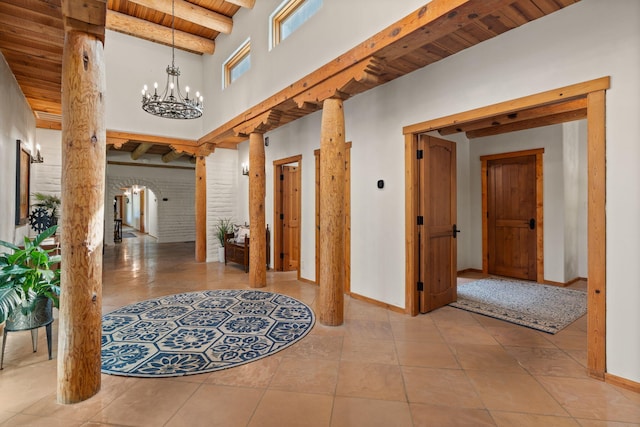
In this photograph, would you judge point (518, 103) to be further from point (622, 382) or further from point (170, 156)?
point (170, 156)

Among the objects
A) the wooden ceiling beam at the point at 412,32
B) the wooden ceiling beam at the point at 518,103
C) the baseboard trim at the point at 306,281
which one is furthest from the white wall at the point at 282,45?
the baseboard trim at the point at 306,281

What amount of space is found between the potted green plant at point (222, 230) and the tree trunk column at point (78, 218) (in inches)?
182

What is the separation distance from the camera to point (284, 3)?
160 inches

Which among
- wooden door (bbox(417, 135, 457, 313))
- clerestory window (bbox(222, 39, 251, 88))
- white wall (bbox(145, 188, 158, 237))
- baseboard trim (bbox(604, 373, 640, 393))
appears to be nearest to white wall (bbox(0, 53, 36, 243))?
clerestory window (bbox(222, 39, 251, 88))

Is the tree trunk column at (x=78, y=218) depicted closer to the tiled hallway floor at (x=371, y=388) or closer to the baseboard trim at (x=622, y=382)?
the tiled hallway floor at (x=371, y=388)

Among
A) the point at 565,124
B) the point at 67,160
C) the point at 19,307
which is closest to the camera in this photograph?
the point at 67,160

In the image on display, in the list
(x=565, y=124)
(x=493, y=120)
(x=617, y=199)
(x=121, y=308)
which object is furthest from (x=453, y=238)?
(x=121, y=308)

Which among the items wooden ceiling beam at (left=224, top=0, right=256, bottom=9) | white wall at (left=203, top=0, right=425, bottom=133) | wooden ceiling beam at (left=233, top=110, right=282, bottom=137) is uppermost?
wooden ceiling beam at (left=224, top=0, right=256, bottom=9)

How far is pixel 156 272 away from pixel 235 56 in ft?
13.6

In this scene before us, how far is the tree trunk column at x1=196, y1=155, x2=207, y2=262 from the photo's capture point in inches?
268

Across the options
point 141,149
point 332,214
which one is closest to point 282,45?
point 332,214

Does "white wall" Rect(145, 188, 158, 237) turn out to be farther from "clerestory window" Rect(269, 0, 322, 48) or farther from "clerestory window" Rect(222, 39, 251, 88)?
"clerestory window" Rect(269, 0, 322, 48)

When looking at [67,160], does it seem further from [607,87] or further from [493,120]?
[493,120]

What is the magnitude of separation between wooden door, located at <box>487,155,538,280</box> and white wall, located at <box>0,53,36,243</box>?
673cm
